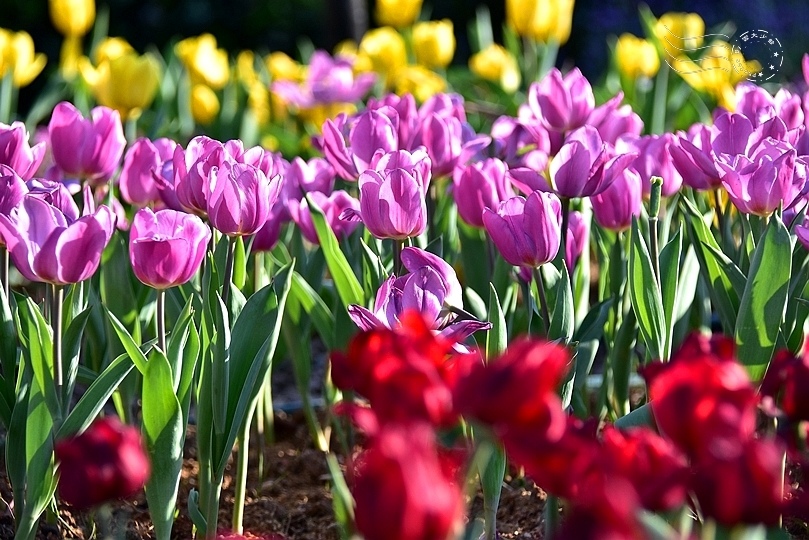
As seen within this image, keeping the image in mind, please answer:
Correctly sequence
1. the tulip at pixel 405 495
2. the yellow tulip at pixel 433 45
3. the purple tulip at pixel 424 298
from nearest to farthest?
the tulip at pixel 405 495
the purple tulip at pixel 424 298
the yellow tulip at pixel 433 45

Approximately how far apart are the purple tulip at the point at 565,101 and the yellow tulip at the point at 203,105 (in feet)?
5.40

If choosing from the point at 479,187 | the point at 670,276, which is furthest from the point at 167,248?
the point at 670,276

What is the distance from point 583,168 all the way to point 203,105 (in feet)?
6.66

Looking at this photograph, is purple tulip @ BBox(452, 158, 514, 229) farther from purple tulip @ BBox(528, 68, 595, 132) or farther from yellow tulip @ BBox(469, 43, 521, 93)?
yellow tulip @ BBox(469, 43, 521, 93)

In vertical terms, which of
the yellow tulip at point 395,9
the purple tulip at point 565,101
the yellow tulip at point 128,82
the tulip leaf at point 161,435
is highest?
the purple tulip at point 565,101

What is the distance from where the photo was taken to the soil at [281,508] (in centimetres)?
147

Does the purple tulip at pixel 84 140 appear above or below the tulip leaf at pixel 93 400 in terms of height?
above

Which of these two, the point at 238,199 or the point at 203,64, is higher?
the point at 238,199

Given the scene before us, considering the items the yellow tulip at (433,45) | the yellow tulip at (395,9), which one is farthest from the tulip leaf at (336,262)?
the yellow tulip at (395,9)

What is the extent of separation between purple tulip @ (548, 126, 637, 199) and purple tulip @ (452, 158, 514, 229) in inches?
4.7

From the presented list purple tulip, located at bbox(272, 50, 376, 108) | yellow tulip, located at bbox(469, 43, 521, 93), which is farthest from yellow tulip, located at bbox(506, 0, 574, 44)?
purple tulip, located at bbox(272, 50, 376, 108)

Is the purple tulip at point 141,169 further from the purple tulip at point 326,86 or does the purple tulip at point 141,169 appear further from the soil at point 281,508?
the purple tulip at point 326,86

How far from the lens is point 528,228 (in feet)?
4.15

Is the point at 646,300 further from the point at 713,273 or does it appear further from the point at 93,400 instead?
the point at 93,400
